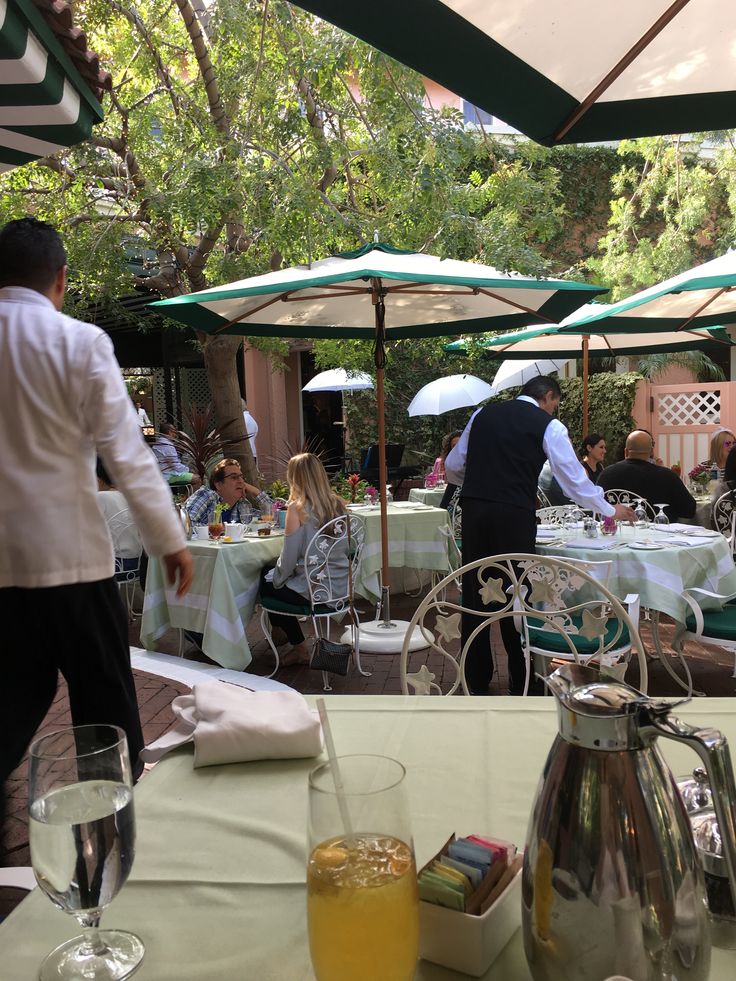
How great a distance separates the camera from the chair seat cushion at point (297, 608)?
15.9ft

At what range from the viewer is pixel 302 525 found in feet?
15.6

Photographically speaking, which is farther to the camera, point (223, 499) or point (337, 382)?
point (337, 382)

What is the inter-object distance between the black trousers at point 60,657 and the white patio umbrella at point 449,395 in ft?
28.6

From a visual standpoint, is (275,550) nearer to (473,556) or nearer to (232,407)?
(473,556)

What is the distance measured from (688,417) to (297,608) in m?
9.50

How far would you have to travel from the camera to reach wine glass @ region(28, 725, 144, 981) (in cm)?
76

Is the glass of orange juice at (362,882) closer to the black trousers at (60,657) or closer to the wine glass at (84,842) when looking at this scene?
the wine glass at (84,842)

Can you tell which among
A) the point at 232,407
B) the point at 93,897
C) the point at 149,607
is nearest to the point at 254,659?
the point at 149,607

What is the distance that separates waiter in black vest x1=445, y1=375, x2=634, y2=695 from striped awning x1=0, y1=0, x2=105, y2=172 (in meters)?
2.45

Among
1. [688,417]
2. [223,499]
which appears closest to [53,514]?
[223,499]

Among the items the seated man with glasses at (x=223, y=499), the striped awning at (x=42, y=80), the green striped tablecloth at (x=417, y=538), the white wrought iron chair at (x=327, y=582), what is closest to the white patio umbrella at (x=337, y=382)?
the green striped tablecloth at (x=417, y=538)

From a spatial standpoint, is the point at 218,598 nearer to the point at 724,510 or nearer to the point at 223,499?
the point at 223,499

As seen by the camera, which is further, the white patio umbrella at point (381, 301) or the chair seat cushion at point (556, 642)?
the white patio umbrella at point (381, 301)

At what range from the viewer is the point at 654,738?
708 mm
